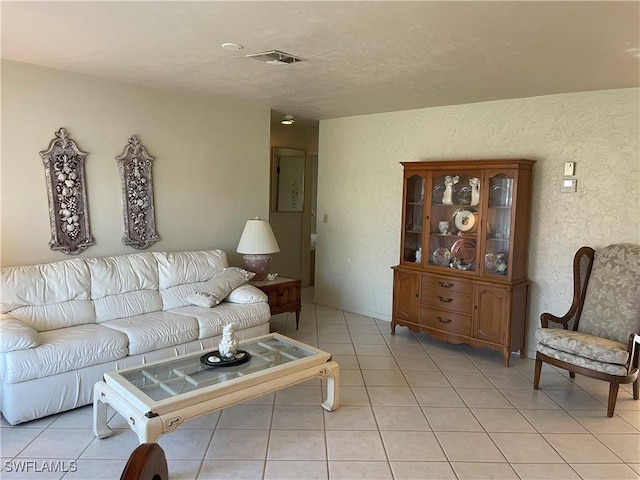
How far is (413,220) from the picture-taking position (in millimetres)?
4797

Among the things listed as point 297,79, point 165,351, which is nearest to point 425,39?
point 297,79

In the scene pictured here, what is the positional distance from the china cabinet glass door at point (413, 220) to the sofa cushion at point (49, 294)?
292 cm

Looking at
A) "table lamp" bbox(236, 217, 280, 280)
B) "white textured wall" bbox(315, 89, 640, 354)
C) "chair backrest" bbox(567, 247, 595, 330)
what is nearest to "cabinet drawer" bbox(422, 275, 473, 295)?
"white textured wall" bbox(315, 89, 640, 354)

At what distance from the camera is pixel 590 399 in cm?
345

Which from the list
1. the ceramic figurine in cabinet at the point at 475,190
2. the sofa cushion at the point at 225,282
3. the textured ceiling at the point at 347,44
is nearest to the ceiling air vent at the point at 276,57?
the textured ceiling at the point at 347,44

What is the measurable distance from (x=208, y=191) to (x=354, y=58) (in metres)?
2.24

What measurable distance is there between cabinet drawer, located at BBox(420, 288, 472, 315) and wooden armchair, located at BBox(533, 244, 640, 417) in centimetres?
69

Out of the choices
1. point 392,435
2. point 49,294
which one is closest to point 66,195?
point 49,294

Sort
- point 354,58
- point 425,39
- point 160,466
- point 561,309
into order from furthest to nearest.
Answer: point 561,309, point 354,58, point 425,39, point 160,466

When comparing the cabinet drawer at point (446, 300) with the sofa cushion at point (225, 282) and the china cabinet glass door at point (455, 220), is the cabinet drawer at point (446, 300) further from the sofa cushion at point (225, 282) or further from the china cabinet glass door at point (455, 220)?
the sofa cushion at point (225, 282)

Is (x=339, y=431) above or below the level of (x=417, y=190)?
below

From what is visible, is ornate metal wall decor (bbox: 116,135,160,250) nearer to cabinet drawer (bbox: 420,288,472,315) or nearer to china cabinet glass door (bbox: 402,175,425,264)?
china cabinet glass door (bbox: 402,175,425,264)

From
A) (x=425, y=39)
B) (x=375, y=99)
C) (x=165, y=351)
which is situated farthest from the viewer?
(x=375, y=99)

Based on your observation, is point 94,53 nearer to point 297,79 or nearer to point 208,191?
point 297,79
